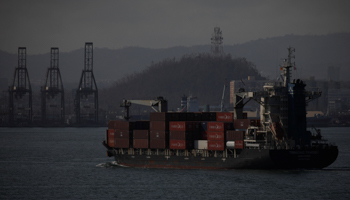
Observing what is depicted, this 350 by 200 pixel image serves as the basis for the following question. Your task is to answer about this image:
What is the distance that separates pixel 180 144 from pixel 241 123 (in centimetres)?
Result: 800

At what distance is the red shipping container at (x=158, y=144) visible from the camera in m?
77.3

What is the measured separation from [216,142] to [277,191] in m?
13.5

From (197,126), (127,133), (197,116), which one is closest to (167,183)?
(197,126)

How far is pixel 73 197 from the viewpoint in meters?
60.1

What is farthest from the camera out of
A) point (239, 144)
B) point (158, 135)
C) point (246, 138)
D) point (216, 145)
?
point (158, 135)

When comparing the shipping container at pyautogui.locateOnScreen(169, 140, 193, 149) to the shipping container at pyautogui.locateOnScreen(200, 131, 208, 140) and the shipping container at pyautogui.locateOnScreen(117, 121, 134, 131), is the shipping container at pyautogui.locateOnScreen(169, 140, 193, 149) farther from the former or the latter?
the shipping container at pyautogui.locateOnScreen(117, 121, 134, 131)

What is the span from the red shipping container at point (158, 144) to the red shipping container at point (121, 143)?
4524mm

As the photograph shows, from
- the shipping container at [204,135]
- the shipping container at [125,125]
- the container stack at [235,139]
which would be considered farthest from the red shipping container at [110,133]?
the container stack at [235,139]

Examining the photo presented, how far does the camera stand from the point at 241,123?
75.2 meters

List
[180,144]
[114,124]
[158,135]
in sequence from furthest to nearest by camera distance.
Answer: [114,124] → [158,135] → [180,144]

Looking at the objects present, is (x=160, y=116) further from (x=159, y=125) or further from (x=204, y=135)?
(x=204, y=135)

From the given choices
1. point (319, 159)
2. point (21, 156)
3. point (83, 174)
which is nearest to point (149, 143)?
point (83, 174)

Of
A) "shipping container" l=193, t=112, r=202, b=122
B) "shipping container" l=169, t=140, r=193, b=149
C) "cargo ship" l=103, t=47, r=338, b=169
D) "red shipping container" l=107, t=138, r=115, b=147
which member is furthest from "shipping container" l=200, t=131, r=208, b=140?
"red shipping container" l=107, t=138, r=115, b=147

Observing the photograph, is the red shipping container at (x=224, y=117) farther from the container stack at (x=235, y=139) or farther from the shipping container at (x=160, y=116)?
the shipping container at (x=160, y=116)
